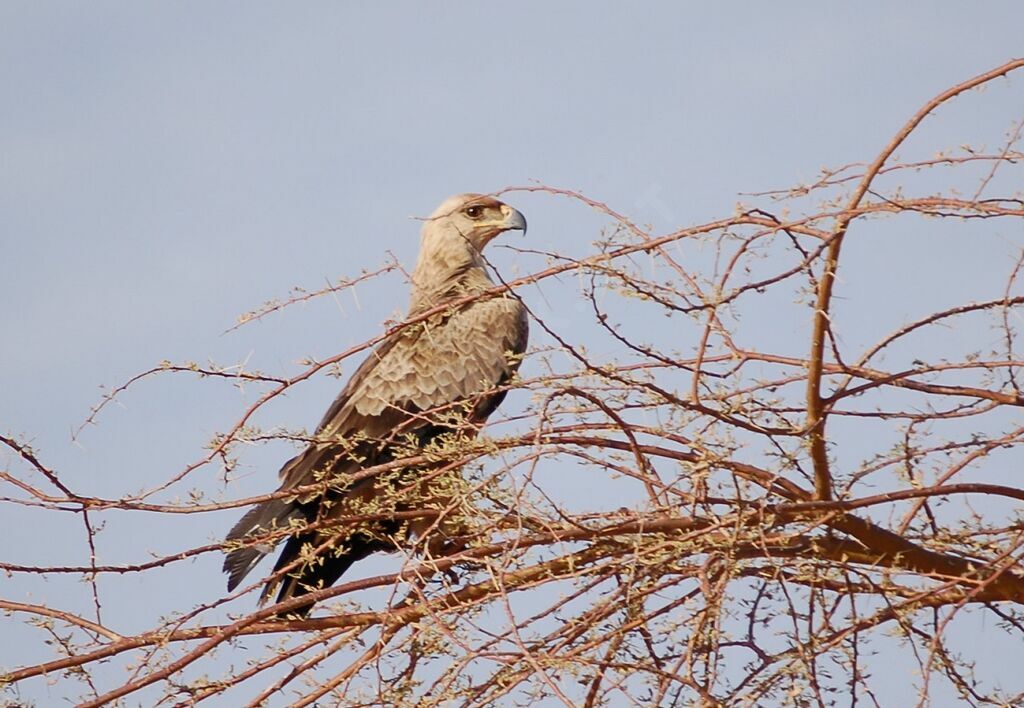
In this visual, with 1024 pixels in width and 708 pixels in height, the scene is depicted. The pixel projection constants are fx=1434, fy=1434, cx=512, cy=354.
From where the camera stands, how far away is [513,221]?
7.98 metres

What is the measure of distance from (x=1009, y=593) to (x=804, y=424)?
31.5 inches

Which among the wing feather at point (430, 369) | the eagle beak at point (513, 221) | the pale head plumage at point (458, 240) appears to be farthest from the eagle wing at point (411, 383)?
the eagle beak at point (513, 221)

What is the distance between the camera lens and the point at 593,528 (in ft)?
13.4

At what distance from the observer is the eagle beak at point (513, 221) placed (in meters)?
7.98

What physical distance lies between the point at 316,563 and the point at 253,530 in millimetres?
724

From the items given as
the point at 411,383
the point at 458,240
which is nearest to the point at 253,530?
the point at 411,383

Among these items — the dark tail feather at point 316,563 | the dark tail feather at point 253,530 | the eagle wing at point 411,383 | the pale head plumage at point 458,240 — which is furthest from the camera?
the pale head plumage at point 458,240

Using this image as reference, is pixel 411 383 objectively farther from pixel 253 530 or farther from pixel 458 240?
pixel 253 530

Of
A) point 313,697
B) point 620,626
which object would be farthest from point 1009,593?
point 313,697

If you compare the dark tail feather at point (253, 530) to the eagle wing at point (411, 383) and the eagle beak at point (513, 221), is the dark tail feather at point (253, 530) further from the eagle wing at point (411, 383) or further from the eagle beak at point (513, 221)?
the eagle beak at point (513, 221)

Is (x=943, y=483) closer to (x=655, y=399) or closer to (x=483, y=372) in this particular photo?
(x=655, y=399)

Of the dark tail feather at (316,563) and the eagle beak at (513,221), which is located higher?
the eagle beak at (513,221)

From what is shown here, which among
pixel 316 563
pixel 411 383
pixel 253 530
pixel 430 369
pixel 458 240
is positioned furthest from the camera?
pixel 458 240

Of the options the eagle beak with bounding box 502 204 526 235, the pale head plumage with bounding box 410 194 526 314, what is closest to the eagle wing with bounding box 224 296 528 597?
the pale head plumage with bounding box 410 194 526 314
